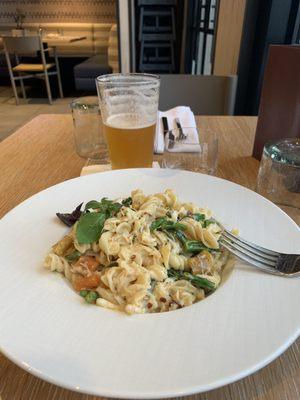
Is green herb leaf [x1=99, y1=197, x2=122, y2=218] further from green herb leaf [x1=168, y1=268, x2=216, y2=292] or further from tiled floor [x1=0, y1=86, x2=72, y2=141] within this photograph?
tiled floor [x1=0, y1=86, x2=72, y2=141]

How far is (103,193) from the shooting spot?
0.86 m

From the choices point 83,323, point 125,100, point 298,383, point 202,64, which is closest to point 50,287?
point 83,323

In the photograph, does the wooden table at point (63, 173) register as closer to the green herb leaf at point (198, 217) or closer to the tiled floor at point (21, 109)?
the green herb leaf at point (198, 217)

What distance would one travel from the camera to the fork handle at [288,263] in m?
0.57

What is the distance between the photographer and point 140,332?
47 cm

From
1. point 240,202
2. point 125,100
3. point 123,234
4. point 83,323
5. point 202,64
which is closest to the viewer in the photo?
point 83,323

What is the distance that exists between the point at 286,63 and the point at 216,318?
855mm

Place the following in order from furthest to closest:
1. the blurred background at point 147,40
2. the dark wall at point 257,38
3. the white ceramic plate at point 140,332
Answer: the blurred background at point 147,40 → the dark wall at point 257,38 → the white ceramic plate at point 140,332

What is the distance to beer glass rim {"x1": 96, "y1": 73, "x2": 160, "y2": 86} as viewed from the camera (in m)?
0.95

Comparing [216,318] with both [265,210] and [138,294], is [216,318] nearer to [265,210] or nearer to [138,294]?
[138,294]

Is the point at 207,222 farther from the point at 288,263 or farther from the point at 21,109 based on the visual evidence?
the point at 21,109

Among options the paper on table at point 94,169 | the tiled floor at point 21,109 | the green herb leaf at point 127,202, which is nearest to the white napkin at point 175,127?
the paper on table at point 94,169

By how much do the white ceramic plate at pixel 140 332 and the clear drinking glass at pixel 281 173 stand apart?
0.95ft

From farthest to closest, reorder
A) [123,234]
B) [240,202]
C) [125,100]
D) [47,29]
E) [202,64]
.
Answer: [47,29] → [202,64] → [125,100] → [240,202] → [123,234]
